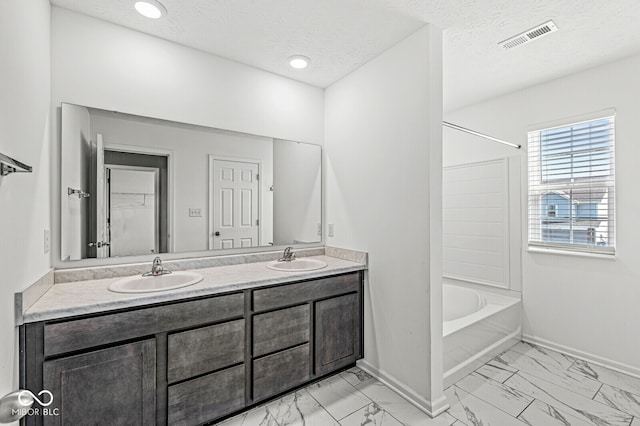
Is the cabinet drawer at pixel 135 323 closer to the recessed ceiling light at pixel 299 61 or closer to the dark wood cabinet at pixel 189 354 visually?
the dark wood cabinet at pixel 189 354

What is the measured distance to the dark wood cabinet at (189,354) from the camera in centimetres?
137

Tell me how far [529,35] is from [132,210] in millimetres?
2982

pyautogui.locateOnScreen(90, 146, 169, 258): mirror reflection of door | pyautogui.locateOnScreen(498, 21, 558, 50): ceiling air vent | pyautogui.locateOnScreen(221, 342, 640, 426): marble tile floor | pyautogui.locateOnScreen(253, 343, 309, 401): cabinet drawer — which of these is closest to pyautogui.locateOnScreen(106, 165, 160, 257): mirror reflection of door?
pyautogui.locateOnScreen(90, 146, 169, 258): mirror reflection of door

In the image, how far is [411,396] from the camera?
6.73 feet

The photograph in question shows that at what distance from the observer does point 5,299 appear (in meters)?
1.12

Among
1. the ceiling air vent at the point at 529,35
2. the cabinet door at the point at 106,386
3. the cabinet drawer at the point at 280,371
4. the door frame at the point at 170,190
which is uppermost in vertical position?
the ceiling air vent at the point at 529,35

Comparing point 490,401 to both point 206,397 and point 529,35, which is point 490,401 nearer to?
point 206,397

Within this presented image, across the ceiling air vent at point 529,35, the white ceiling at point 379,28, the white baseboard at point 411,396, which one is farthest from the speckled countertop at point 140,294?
the ceiling air vent at point 529,35

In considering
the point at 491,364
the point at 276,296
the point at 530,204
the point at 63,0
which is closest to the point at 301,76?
the point at 63,0

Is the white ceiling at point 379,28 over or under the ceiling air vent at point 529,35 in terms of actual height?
over

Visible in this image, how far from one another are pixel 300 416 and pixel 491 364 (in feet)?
5.60

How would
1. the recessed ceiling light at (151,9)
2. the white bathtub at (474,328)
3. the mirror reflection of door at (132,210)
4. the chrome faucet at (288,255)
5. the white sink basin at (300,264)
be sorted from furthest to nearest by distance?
the chrome faucet at (288,255)
the white sink basin at (300,264)
the white bathtub at (474,328)
the mirror reflection of door at (132,210)
the recessed ceiling light at (151,9)

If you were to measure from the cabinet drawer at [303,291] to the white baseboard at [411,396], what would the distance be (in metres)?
0.66

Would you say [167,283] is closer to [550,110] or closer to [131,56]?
[131,56]
